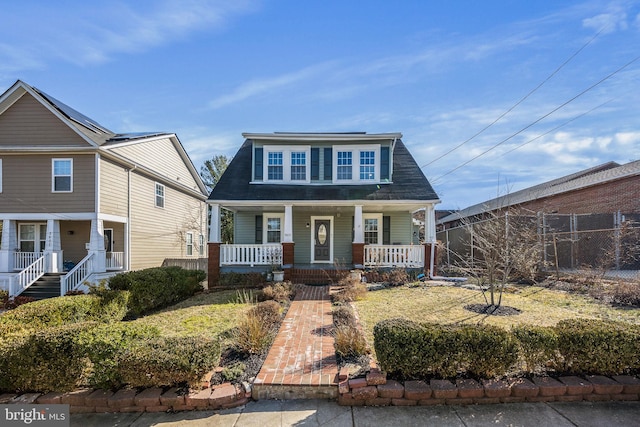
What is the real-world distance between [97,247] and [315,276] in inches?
367

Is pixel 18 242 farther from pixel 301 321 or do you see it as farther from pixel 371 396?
pixel 371 396

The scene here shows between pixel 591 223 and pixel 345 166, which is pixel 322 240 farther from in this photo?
pixel 591 223

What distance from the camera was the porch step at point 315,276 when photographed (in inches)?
488

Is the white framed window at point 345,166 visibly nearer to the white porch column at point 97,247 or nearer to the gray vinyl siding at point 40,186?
the white porch column at point 97,247

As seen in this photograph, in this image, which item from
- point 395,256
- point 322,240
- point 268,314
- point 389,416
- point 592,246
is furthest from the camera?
point 322,240

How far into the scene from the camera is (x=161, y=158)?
18.5 meters

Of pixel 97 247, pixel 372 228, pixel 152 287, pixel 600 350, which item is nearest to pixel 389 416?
pixel 600 350

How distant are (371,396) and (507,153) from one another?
742 inches

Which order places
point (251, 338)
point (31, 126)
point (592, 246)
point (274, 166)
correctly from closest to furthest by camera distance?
point (251, 338), point (592, 246), point (31, 126), point (274, 166)

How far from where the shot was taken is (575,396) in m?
3.84

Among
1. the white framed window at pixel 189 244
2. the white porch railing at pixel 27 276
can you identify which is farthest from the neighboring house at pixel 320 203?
the white framed window at pixel 189 244

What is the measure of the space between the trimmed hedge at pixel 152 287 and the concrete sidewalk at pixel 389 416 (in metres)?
5.36

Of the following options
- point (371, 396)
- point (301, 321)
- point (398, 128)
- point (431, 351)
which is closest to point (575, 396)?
point (431, 351)

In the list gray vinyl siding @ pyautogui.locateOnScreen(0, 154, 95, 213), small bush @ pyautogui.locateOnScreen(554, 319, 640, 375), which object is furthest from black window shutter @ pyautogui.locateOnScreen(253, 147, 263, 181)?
small bush @ pyautogui.locateOnScreen(554, 319, 640, 375)
